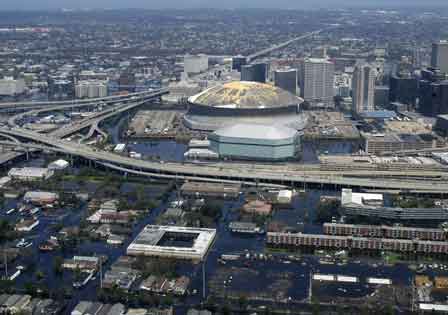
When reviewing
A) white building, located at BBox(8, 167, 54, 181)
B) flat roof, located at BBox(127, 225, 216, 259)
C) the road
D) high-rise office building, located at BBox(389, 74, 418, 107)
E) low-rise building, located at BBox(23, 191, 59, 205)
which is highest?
high-rise office building, located at BBox(389, 74, 418, 107)

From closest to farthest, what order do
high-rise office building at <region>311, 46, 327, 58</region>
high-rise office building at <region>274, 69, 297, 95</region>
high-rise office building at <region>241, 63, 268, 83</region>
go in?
1. high-rise office building at <region>274, 69, 297, 95</region>
2. high-rise office building at <region>241, 63, 268, 83</region>
3. high-rise office building at <region>311, 46, 327, 58</region>

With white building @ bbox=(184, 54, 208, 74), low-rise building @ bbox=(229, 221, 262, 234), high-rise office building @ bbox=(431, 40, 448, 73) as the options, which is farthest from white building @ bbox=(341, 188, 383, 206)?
white building @ bbox=(184, 54, 208, 74)

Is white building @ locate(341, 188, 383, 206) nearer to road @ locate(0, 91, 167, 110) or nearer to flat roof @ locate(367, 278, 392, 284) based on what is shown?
flat roof @ locate(367, 278, 392, 284)

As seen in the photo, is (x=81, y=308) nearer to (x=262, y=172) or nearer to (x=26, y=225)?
(x=26, y=225)

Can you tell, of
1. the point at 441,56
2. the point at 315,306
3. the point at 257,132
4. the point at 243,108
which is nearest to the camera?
the point at 315,306

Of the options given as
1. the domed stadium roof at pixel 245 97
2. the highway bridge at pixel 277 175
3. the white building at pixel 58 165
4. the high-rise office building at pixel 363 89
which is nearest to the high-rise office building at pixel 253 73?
the high-rise office building at pixel 363 89

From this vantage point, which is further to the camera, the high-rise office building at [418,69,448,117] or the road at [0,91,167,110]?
the road at [0,91,167,110]

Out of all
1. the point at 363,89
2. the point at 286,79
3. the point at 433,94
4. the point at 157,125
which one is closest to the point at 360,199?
the point at 157,125
